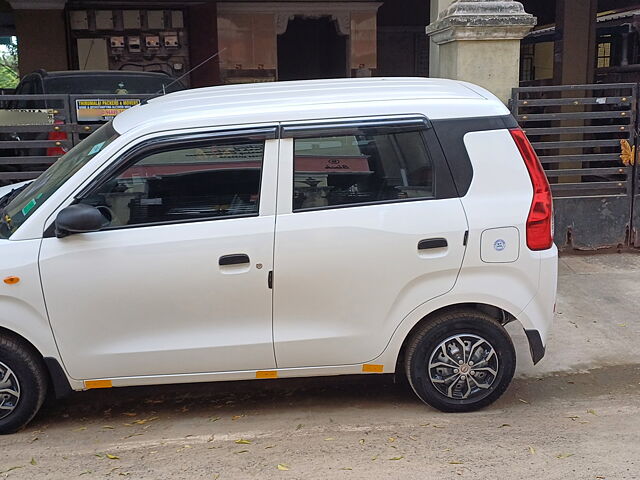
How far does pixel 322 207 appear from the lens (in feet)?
12.8

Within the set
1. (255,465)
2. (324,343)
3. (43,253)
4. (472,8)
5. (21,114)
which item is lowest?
(255,465)

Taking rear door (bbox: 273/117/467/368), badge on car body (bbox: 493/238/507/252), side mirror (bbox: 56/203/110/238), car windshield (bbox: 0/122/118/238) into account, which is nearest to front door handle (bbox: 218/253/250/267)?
rear door (bbox: 273/117/467/368)

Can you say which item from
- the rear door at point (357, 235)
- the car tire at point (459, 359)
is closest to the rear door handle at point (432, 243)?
the rear door at point (357, 235)

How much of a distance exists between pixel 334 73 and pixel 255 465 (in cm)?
1284

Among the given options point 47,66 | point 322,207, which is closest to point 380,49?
point 47,66

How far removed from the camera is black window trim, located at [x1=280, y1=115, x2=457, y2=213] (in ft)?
12.8

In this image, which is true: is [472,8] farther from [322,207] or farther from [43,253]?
[43,253]

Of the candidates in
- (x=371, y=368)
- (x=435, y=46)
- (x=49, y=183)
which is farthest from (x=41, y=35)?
Result: (x=371, y=368)

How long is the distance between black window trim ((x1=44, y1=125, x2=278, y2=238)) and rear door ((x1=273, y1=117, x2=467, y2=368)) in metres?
0.15

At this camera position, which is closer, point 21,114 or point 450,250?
point 450,250

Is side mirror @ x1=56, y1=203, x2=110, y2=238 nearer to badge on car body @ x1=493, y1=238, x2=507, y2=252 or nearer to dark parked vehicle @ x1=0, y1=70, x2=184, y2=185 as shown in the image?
badge on car body @ x1=493, y1=238, x2=507, y2=252

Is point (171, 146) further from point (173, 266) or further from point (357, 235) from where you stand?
point (357, 235)

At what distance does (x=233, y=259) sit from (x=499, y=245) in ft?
4.85

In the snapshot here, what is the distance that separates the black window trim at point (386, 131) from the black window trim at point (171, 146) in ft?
0.51
